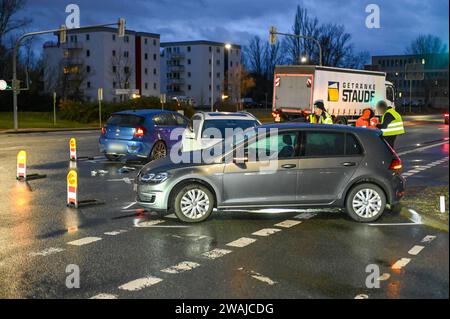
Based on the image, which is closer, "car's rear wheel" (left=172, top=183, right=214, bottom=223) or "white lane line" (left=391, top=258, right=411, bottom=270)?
"white lane line" (left=391, top=258, right=411, bottom=270)

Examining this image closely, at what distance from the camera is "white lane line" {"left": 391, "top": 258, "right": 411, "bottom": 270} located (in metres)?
→ 6.27

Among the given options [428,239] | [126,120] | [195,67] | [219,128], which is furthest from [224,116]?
[195,67]

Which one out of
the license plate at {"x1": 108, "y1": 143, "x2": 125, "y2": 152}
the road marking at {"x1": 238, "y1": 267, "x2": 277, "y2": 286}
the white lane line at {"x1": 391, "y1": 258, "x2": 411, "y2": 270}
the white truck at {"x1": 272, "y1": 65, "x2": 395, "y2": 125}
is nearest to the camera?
the road marking at {"x1": 238, "y1": 267, "x2": 277, "y2": 286}

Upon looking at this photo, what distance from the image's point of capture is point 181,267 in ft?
20.7

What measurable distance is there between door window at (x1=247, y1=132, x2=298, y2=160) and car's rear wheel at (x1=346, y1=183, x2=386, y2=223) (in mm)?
1145

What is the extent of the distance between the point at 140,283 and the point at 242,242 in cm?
209

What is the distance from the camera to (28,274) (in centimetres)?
605

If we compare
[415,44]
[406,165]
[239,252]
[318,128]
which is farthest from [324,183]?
[415,44]

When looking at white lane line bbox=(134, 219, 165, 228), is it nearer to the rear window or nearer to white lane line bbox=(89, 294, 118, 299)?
white lane line bbox=(89, 294, 118, 299)

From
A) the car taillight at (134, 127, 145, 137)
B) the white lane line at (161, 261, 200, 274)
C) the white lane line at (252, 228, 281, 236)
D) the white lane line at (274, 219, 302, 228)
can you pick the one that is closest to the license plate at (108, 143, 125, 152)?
the car taillight at (134, 127, 145, 137)

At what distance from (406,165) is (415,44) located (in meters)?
86.4

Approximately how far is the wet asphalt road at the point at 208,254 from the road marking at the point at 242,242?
0.03 metres

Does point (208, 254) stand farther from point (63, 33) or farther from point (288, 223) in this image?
point (63, 33)
